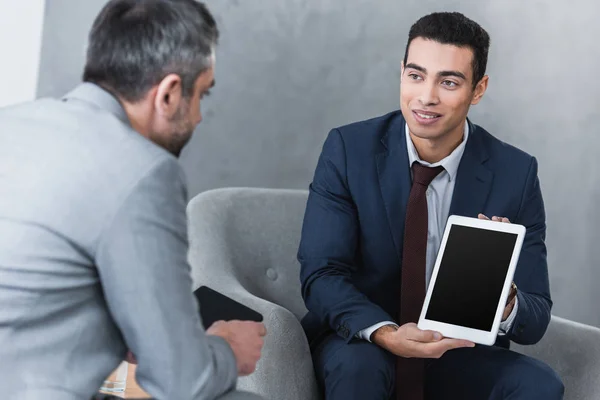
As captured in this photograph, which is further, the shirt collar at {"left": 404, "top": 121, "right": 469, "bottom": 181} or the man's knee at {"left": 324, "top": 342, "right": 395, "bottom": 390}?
the shirt collar at {"left": 404, "top": 121, "right": 469, "bottom": 181}

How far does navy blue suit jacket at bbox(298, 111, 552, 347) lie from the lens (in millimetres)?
2172

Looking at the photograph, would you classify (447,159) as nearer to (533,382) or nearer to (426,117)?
(426,117)

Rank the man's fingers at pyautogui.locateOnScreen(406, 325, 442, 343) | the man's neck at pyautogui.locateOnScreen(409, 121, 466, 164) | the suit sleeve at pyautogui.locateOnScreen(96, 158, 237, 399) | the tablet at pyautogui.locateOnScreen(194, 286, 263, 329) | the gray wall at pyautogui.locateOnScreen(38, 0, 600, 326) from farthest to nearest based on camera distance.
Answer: the gray wall at pyautogui.locateOnScreen(38, 0, 600, 326) < the man's neck at pyautogui.locateOnScreen(409, 121, 466, 164) < the man's fingers at pyautogui.locateOnScreen(406, 325, 442, 343) < the tablet at pyautogui.locateOnScreen(194, 286, 263, 329) < the suit sleeve at pyautogui.locateOnScreen(96, 158, 237, 399)

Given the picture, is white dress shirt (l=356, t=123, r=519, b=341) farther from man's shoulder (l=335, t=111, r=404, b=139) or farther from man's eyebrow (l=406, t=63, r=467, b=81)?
man's eyebrow (l=406, t=63, r=467, b=81)

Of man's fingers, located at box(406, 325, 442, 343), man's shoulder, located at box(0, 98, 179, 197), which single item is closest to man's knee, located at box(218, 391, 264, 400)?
man's shoulder, located at box(0, 98, 179, 197)

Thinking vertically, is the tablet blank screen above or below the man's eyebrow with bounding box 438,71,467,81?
below

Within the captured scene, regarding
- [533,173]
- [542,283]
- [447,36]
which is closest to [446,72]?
[447,36]

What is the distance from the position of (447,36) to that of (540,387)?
2.95ft

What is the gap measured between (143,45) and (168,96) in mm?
86

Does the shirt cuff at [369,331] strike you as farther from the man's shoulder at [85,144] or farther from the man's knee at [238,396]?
the man's shoulder at [85,144]

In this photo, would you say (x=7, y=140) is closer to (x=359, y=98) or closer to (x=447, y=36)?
(x=447, y=36)

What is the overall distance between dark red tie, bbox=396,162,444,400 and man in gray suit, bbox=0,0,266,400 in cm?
86

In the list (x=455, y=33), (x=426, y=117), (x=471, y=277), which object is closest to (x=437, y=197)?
(x=426, y=117)

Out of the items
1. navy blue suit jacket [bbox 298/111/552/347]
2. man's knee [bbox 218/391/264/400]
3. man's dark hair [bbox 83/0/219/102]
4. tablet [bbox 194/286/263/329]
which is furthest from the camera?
navy blue suit jacket [bbox 298/111/552/347]
